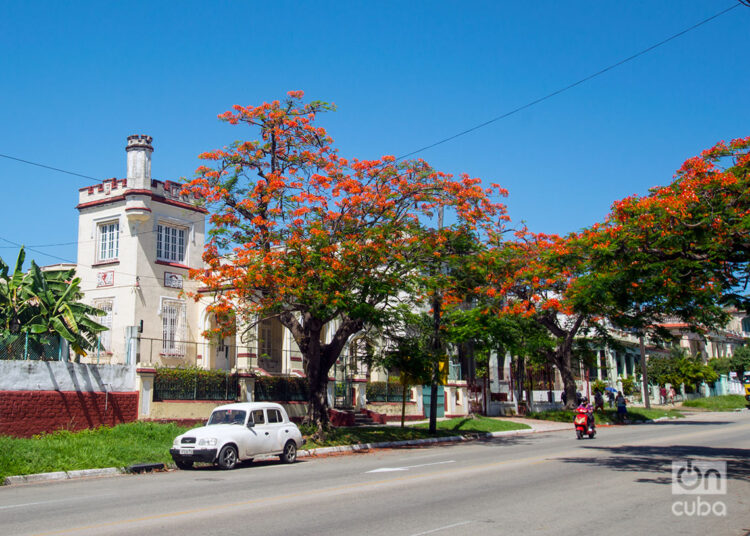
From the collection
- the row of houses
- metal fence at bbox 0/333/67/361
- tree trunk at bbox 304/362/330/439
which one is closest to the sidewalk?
the row of houses

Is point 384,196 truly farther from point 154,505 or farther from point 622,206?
point 154,505

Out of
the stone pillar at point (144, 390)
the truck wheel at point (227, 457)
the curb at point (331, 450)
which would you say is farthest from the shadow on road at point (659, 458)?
the stone pillar at point (144, 390)

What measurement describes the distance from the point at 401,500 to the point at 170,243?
72.2 ft

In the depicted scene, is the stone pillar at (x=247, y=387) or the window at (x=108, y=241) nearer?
the stone pillar at (x=247, y=387)

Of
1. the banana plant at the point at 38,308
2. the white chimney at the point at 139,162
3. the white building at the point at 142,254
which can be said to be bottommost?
the banana plant at the point at 38,308

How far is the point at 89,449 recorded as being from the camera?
696 inches

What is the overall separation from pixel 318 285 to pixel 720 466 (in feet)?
37.4

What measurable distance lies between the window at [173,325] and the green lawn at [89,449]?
8068 mm

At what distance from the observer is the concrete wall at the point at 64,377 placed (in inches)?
762

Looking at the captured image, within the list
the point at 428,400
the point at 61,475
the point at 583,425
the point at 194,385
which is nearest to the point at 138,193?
the point at 194,385

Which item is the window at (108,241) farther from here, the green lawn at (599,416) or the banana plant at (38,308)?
the green lawn at (599,416)

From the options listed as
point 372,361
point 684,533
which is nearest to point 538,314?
point 372,361

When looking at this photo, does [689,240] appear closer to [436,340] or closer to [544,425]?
[436,340]

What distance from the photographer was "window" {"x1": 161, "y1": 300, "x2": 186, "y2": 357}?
2933 centimetres
